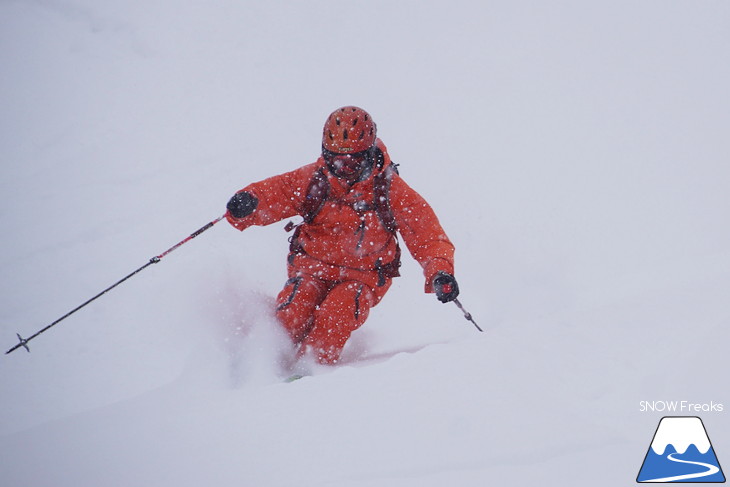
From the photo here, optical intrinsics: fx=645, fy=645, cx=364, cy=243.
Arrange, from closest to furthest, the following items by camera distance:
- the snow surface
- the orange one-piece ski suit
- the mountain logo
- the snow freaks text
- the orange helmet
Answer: the mountain logo < the snow surface < the snow freaks text < the orange helmet < the orange one-piece ski suit

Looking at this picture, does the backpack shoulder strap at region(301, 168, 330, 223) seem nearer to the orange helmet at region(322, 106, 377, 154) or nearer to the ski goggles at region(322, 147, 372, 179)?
the ski goggles at region(322, 147, 372, 179)

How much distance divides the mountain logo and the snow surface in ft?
0.19

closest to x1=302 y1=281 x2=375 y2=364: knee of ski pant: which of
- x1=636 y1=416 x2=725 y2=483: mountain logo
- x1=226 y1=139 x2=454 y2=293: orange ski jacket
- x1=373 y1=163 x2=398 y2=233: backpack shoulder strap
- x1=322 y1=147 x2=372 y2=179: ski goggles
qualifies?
x1=226 y1=139 x2=454 y2=293: orange ski jacket

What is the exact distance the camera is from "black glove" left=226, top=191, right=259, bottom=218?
4.63 m

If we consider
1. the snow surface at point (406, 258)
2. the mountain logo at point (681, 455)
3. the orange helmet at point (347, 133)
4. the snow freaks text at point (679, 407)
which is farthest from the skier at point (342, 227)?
the mountain logo at point (681, 455)

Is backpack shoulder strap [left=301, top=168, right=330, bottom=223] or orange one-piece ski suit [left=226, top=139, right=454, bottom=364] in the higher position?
backpack shoulder strap [left=301, top=168, right=330, bottom=223]

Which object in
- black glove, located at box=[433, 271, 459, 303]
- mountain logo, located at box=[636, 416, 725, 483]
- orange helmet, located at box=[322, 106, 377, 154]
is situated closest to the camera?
mountain logo, located at box=[636, 416, 725, 483]

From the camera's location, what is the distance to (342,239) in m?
4.75

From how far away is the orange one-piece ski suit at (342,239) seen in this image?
4590mm

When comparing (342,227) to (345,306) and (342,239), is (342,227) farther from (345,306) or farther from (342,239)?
(345,306)

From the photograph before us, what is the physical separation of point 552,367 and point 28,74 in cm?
890

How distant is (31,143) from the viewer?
8.27 m

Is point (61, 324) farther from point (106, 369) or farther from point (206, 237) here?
point (206, 237)

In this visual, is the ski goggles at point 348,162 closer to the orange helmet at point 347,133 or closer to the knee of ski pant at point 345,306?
the orange helmet at point 347,133
